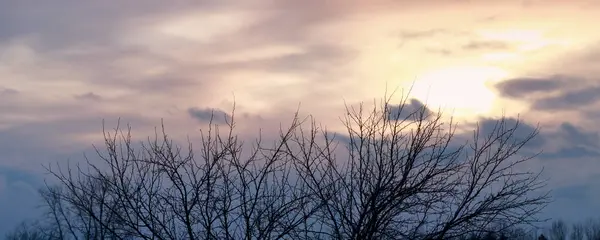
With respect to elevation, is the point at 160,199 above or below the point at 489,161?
below

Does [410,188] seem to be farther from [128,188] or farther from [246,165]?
[128,188]

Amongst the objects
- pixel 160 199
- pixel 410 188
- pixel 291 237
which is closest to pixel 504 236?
pixel 410 188

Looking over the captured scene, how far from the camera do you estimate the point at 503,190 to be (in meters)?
16.2

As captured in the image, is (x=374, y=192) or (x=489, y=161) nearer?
(x=374, y=192)

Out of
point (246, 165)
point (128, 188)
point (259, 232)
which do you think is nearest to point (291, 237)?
point (259, 232)

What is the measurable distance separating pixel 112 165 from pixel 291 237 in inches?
140

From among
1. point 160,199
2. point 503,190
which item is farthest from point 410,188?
point 160,199

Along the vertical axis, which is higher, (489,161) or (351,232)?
(489,161)

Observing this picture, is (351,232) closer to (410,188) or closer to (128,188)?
(410,188)

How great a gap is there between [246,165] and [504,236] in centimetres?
485

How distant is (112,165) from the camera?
53.7 feet

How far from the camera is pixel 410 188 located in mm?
15695

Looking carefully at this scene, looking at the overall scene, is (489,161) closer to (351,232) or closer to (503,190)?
(503,190)

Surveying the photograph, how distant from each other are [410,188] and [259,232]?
276 cm
